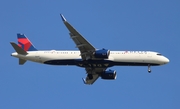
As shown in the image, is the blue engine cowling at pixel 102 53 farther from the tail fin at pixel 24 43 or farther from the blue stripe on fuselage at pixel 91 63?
the tail fin at pixel 24 43

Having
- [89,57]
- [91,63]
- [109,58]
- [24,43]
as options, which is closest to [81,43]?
[89,57]

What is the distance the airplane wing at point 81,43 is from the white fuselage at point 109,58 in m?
1.93

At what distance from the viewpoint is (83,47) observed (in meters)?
82.6

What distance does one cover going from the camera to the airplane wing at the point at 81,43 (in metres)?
77.4

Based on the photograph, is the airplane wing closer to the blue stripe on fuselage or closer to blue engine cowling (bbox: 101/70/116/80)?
the blue stripe on fuselage

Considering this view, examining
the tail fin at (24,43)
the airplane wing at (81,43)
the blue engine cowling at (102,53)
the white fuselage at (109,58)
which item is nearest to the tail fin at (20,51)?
the white fuselage at (109,58)

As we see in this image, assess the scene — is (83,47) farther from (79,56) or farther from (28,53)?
(28,53)

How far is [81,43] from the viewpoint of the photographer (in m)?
81.4

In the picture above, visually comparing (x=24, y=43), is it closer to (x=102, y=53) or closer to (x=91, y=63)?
(x=91, y=63)

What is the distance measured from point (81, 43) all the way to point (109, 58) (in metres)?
6.65

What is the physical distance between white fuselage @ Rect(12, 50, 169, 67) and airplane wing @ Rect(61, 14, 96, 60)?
1932mm

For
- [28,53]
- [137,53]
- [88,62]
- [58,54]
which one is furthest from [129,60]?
[28,53]

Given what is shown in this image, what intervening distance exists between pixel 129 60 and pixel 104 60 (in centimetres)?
462

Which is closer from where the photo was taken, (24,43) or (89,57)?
(89,57)
